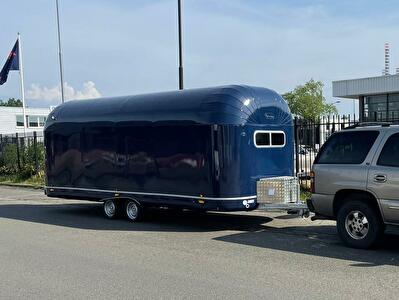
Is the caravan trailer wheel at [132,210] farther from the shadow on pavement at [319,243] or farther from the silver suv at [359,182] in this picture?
the silver suv at [359,182]

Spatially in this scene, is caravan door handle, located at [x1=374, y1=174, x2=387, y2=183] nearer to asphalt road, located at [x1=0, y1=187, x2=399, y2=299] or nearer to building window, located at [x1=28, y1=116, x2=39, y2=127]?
asphalt road, located at [x1=0, y1=187, x2=399, y2=299]

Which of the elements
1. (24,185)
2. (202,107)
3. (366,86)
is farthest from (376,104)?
(202,107)

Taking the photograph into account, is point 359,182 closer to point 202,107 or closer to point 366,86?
point 202,107

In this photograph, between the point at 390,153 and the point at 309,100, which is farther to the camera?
the point at 309,100

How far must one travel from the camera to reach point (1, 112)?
61.2 metres

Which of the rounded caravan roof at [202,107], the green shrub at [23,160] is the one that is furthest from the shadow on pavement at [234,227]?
the green shrub at [23,160]

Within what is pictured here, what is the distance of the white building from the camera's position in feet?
202

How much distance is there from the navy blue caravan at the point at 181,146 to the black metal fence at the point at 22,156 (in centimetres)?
1163

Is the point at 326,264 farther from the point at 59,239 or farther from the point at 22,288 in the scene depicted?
the point at 59,239

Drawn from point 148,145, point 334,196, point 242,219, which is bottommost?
point 242,219

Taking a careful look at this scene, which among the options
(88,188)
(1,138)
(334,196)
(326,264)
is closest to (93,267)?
(326,264)

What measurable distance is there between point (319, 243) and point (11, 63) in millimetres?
27279

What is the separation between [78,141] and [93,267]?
6.11 metres

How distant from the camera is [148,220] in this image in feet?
39.5
